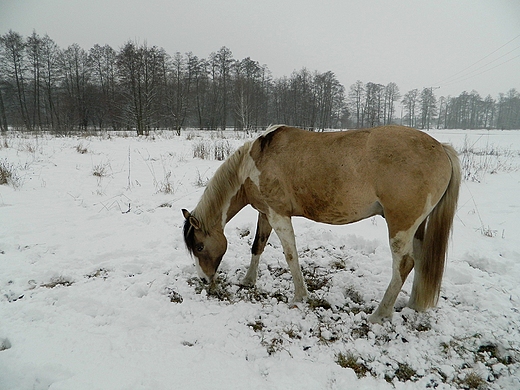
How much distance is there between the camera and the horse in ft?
7.16

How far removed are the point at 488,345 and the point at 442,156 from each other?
163 cm

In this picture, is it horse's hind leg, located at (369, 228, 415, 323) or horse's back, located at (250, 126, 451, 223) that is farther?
horse's hind leg, located at (369, 228, 415, 323)

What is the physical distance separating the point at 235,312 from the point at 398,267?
64.1 inches

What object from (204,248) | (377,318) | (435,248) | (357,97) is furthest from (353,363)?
(357,97)

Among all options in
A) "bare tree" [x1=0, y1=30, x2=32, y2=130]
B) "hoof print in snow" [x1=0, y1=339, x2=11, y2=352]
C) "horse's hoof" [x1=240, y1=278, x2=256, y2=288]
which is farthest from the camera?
"bare tree" [x1=0, y1=30, x2=32, y2=130]

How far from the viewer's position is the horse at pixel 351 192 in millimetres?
2184

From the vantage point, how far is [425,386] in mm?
1758

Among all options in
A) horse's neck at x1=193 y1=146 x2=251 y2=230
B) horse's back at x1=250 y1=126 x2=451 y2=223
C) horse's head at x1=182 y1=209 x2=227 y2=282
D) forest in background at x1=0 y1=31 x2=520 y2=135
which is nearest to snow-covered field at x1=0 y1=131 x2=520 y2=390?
horse's head at x1=182 y1=209 x2=227 y2=282

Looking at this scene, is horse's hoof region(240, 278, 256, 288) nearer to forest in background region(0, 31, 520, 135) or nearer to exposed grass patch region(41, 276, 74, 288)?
exposed grass patch region(41, 276, 74, 288)

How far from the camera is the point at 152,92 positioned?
2573cm

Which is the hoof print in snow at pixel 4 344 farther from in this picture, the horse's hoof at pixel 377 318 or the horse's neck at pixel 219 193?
the horse's hoof at pixel 377 318

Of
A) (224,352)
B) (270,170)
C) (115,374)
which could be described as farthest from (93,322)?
(270,170)

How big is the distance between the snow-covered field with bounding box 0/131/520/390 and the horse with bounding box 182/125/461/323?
31 centimetres

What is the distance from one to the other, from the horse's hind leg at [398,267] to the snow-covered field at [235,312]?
0.41 ft
